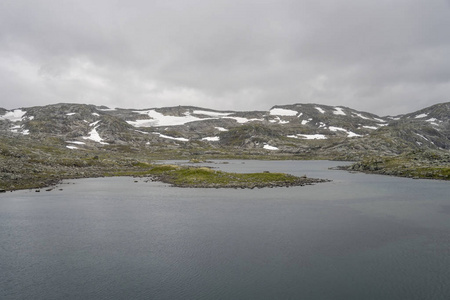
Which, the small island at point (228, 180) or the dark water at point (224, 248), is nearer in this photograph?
the dark water at point (224, 248)

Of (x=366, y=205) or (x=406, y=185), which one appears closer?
(x=366, y=205)

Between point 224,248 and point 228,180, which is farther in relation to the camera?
point 228,180

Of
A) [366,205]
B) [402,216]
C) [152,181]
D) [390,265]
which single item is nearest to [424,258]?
[390,265]

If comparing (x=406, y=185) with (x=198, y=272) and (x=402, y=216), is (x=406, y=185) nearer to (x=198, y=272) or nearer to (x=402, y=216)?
(x=402, y=216)

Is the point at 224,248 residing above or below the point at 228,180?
below

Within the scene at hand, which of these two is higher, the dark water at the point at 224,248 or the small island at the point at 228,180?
the small island at the point at 228,180

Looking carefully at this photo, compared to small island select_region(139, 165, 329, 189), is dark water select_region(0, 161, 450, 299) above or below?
below

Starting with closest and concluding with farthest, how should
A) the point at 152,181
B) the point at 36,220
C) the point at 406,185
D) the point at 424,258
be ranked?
the point at 424,258 → the point at 36,220 → the point at 406,185 → the point at 152,181

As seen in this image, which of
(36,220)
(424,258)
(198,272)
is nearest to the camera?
(198,272)
